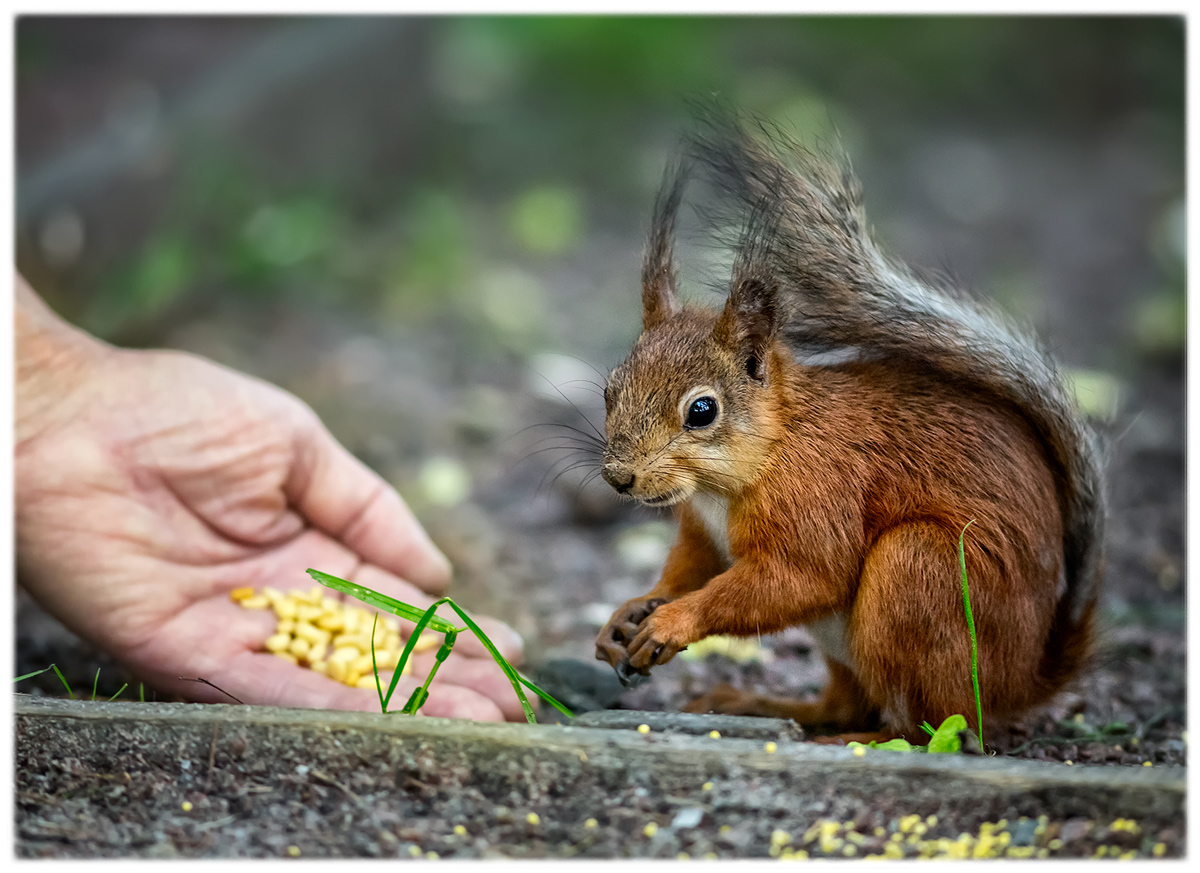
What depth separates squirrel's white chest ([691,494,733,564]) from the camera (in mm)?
2098

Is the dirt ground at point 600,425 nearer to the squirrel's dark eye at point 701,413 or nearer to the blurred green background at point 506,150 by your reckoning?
the blurred green background at point 506,150

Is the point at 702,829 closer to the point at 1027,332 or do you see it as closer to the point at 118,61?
the point at 1027,332

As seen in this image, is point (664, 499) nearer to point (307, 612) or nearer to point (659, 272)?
point (659, 272)

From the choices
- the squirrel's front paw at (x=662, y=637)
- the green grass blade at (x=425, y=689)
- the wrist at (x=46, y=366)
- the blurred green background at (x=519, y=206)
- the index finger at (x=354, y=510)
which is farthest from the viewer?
the blurred green background at (x=519, y=206)

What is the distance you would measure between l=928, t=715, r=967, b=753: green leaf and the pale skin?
0.85 meters

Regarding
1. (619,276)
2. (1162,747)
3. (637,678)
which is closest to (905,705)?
(637,678)

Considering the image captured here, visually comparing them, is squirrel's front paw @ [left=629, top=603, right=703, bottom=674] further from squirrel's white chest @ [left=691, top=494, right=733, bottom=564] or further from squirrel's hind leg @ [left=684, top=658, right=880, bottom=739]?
squirrel's hind leg @ [left=684, top=658, right=880, bottom=739]

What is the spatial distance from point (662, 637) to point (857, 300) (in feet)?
2.28

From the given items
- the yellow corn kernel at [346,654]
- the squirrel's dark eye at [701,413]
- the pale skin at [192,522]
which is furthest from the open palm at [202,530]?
the squirrel's dark eye at [701,413]

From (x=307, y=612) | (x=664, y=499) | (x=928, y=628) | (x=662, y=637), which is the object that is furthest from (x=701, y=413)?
(x=307, y=612)

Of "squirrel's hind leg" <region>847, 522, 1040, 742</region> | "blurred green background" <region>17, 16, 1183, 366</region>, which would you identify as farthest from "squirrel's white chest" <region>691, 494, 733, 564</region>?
"blurred green background" <region>17, 16, 1183, 366</region>

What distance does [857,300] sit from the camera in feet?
6.54

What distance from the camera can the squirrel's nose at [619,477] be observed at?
2.00 metres

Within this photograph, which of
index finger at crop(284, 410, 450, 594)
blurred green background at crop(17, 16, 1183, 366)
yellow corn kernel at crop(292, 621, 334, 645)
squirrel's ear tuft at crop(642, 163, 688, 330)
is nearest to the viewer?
squirrel's ear tuft at crop(642, 163, 688, 330)
